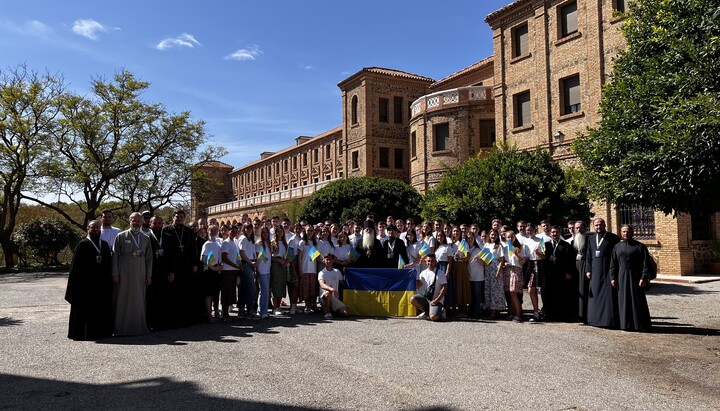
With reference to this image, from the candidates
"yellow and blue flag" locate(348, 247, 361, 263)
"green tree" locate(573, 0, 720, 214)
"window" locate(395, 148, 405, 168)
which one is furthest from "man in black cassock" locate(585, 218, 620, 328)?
"window" locate(395, 148, 405, 168)

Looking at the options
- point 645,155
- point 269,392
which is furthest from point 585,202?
point 269,392

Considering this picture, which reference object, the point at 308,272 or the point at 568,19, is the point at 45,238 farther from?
the point at 568,19

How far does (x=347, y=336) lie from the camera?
27.1 feet

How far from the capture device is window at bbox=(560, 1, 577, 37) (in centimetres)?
2231

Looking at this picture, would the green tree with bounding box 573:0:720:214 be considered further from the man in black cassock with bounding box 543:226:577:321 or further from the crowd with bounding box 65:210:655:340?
the man in black cassock with bounding box 543:226:577:321

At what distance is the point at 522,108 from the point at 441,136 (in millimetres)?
5674

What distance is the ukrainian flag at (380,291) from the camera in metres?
10.4

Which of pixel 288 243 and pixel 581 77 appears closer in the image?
pixel 288 243

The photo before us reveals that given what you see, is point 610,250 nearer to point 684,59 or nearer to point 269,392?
point 684,59

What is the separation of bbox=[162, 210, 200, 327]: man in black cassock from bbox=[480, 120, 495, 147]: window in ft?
70.5

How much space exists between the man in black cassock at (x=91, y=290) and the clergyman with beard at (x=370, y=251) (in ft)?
16.7

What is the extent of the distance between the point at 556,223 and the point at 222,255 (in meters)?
9.91

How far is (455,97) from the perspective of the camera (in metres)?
28.7

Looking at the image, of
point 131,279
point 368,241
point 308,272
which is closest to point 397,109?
point 368,241
